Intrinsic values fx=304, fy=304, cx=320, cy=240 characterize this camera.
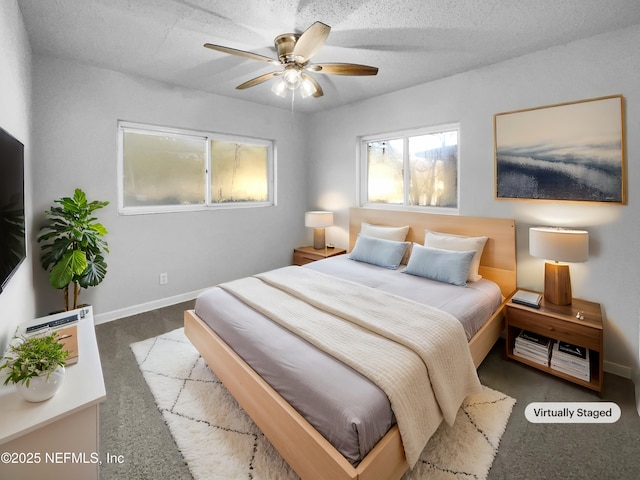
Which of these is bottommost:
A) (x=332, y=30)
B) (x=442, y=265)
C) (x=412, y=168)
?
(x=442, y=265)

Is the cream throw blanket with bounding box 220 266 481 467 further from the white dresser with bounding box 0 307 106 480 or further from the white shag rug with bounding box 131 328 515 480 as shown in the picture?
the white dresser with bounding box 0 307 106 480

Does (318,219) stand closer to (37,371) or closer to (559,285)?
(559,285)

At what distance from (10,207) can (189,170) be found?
238 cm

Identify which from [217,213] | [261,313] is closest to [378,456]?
[261,313]

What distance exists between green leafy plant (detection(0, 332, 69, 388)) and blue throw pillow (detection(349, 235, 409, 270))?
263 centimetres

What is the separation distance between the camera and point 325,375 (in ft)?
4.78

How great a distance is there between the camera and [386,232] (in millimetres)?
3584

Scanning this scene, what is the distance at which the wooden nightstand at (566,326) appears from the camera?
2098 millimetres

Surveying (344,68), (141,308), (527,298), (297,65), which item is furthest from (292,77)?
(141,308)

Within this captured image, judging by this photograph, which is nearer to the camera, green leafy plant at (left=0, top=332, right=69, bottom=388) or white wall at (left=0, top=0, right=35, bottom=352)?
green leafy plant at (left=0, top=332, right=69, bottom=388)

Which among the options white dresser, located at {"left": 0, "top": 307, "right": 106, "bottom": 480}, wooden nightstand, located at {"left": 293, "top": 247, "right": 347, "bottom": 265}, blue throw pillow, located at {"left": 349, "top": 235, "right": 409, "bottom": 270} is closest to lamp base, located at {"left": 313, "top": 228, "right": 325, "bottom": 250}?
wooden nightstand, located at {"left": 293, "top": 247, "right": 347, "bottom": 265}

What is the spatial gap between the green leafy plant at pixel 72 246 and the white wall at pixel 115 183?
0.21 m

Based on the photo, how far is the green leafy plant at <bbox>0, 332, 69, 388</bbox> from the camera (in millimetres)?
1230

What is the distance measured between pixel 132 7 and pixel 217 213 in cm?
230
